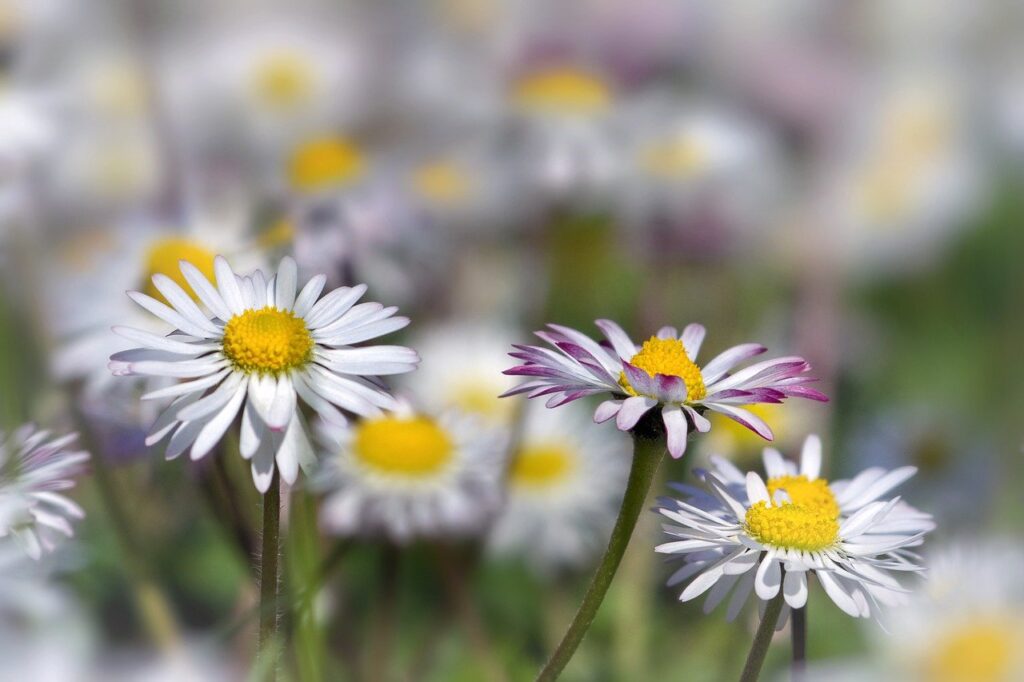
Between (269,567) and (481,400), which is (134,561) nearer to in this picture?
(269,567)

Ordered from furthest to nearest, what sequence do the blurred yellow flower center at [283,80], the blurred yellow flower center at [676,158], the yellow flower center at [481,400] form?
the blurred yellow flower center at [283,80]
the blurred yellow flower center at [676,158]
the yellow flower center at [481,400]

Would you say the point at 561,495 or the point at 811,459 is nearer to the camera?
the point at 811,459

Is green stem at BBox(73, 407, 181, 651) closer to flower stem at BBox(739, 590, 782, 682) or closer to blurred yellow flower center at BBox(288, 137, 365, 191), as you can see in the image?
flower stem at BBox(739, 590, 782, 682)

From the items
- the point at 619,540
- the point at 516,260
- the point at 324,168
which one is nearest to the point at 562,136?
the point at 324,168

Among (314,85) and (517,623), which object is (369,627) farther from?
(314,85)

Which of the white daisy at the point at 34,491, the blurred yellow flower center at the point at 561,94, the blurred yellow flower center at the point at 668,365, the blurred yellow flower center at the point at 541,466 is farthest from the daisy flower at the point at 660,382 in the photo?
the blurred yellow flower center at the point at 561,94

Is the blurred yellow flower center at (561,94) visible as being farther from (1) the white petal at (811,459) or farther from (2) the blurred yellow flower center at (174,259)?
(1) the white petal at (811,459)
